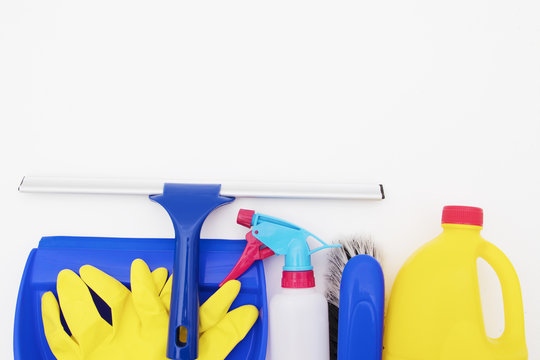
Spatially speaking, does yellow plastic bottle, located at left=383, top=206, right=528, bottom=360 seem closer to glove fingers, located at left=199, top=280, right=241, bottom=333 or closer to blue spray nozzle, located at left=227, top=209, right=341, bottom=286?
blue spray nozzle, located at left=227, top=209, right=341, bottom=286

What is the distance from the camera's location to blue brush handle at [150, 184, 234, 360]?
0.60 metres

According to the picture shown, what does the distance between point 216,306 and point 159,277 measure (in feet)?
0.36

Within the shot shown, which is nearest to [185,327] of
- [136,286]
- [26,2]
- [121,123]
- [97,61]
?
[136,286]

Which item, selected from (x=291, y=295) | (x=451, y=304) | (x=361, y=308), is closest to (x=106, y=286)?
(x=291, y=295)

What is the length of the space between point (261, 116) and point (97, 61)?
1.05 feet

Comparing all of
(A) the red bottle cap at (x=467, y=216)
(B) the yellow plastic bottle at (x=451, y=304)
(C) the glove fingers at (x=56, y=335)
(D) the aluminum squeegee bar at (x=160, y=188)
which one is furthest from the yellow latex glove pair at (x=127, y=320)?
(A) the red bottle cap at (x=467, y=216)

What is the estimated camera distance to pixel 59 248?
2.27ft

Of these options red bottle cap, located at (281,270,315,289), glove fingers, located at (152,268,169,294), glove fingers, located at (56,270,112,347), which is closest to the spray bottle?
red bottle cap, located at (281,270,315,289)

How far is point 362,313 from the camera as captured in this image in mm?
598

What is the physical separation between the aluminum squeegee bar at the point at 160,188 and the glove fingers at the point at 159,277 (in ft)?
0.43

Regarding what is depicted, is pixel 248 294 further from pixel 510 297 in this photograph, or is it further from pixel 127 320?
pixel 510 297

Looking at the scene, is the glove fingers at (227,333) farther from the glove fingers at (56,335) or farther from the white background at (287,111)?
the glove fingers at (56,335)

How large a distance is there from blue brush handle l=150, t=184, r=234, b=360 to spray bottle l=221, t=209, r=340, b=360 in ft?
0.20

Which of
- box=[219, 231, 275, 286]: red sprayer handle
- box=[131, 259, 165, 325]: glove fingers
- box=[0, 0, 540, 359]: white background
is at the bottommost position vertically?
box=[131, 259, 165, 325]: glove fingers
